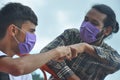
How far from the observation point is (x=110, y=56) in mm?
5625

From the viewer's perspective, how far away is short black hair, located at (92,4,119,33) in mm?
6129

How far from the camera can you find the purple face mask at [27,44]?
4.77 m

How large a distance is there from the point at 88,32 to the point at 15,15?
1.27 m

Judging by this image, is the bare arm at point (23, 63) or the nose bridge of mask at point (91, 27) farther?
the nose bridge of mask at point (91, 27)

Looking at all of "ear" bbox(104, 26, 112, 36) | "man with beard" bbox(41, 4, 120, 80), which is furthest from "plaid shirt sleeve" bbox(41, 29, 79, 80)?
"ear" bbox(104, 26, 112, 36)

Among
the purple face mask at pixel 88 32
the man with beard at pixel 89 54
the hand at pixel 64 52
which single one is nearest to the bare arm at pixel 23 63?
the hand at pixel 64 52

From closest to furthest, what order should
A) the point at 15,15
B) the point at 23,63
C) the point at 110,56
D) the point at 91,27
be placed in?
the point at 23,63 < the point at 15,15 < the point at 110,56 < the point at 91,27

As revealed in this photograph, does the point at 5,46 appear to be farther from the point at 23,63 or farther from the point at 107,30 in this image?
the point at 107,30

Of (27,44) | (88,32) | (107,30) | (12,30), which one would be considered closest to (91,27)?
(88,32)

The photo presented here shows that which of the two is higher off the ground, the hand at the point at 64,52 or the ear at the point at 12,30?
the ear at the point at 12,30

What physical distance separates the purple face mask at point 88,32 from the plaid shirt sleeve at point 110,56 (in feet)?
0.60

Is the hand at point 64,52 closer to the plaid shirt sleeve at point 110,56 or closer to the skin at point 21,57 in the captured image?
the skin at point 21,57

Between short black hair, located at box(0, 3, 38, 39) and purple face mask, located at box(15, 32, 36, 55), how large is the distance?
5.7 inches

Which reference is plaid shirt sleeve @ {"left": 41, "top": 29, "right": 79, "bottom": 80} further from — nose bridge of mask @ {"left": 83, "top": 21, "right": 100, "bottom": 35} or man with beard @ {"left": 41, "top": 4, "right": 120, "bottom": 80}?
nose bridge of mask @ {"left": 83, "top": 21, "right": 100, "bottom": 35}
